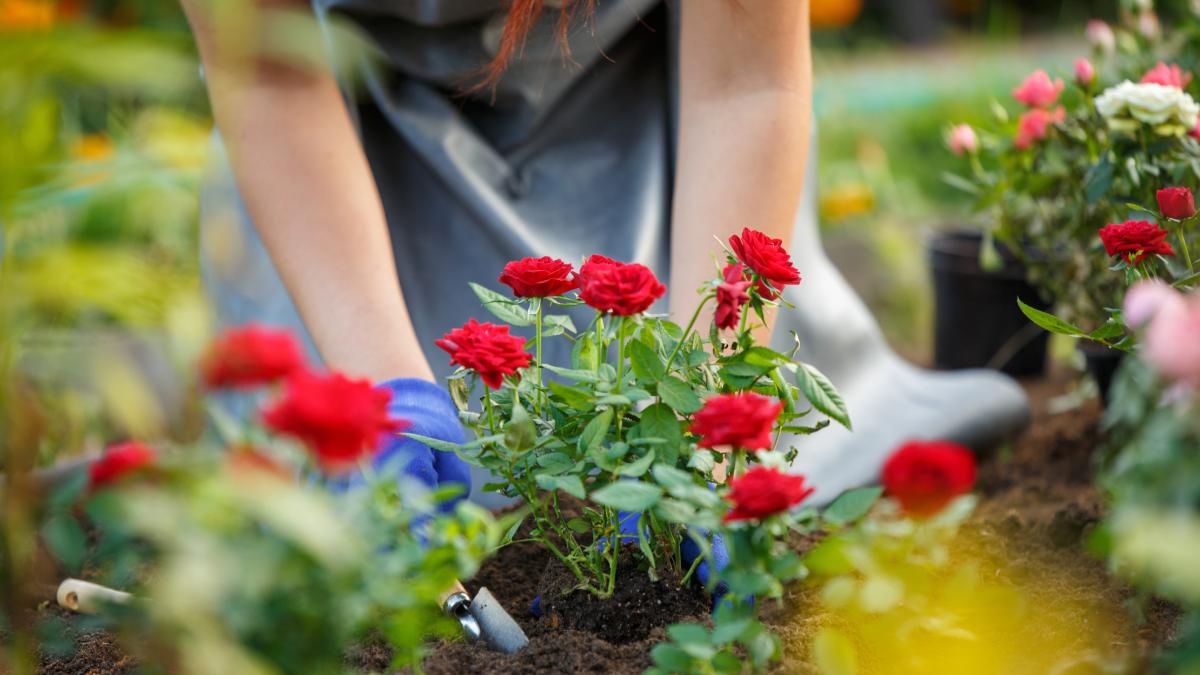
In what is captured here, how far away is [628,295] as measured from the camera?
2.96 ft

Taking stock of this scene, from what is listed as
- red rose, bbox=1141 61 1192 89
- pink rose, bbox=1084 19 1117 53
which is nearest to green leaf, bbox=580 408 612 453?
red rose, bbox=1141 61 1192 89

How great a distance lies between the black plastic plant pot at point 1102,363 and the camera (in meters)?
1.59

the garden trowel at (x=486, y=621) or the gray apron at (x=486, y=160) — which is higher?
the gray apron at (x=486, y=160)

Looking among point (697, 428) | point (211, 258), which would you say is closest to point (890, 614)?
point (697, 428)

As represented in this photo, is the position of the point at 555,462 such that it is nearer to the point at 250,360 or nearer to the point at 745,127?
the point at 250,360

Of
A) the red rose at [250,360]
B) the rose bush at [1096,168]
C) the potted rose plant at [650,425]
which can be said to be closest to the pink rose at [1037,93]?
the rose bush at [1096,168]

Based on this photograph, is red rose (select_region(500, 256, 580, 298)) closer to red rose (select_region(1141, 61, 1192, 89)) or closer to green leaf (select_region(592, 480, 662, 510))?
green leaf (select_region(592, 480, 662, 510))

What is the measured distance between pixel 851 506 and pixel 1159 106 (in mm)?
877

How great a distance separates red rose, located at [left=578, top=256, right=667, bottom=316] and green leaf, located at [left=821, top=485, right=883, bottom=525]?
22 cm

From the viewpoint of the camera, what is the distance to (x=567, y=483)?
92 cm

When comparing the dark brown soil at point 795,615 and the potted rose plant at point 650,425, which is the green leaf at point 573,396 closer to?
the potted rose plant at point 650,425

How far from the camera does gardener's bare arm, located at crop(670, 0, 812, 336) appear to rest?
1.37 meters

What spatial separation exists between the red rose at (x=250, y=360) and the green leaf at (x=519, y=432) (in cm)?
27

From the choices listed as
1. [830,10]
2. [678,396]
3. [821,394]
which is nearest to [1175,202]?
[821,394]
